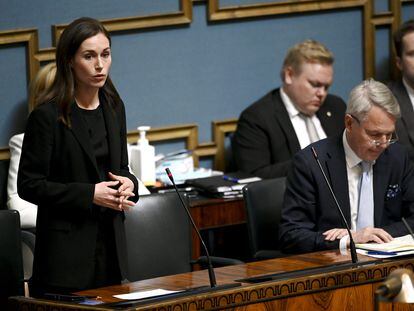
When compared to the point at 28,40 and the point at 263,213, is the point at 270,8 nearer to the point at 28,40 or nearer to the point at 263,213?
the point at 28,40

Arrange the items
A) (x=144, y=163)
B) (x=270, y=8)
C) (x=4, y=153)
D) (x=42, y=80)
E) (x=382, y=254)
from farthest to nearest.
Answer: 1. (x=270, y=8)
2. (x=144, y=163)
3. (x=4, y=153)
4. (x=42, y=80)
5. (x=382, y=254)

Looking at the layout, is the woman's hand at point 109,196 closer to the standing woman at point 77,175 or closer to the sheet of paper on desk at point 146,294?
the standing woman at point 77,175

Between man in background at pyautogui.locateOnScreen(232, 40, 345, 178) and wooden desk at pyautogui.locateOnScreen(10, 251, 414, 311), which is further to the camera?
man in background at pyautogui.locateOnScreen(232, 40, 345, 178)

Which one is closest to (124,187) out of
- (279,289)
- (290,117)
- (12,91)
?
(279,289)

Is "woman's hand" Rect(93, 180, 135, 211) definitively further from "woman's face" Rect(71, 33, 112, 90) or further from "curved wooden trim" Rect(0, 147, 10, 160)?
"curved wooden trim" Rect(0, 147, 10, 160)

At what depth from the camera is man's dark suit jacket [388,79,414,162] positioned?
6.20m

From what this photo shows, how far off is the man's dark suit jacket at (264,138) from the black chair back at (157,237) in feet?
4.17

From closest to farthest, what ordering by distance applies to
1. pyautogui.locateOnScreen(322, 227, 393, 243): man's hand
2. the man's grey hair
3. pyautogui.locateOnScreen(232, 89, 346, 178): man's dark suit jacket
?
pyautogui.locateOnScreen(322, 227, 393, 243): man's hand, the man's grey hair, pyautogui.locateOnScreen(232, 89, 346, 178): man's dark suit jacket

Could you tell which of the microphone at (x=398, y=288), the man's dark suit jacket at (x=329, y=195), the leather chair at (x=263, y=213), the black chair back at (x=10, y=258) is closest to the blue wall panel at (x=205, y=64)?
the leather chair at (x=263, y=213)

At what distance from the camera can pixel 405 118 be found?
6305 mm

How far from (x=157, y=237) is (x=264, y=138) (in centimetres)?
152

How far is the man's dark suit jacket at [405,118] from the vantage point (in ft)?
20.4

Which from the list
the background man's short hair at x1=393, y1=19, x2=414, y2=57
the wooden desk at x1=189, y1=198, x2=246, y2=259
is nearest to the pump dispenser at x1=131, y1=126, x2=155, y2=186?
the wooden desk at x1=189, y1=198, x2=246, y2=259

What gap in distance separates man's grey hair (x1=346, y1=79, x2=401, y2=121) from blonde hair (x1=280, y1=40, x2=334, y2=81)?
159cm
